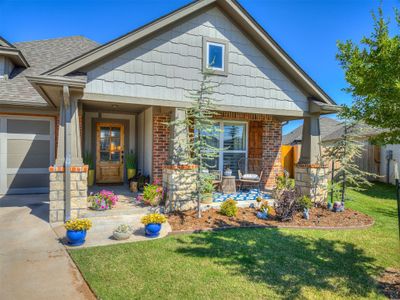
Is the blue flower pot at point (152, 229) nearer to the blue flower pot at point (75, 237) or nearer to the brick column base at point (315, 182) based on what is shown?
the blue flower pot at point (75, 237)

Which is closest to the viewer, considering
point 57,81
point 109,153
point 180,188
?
point 57,81

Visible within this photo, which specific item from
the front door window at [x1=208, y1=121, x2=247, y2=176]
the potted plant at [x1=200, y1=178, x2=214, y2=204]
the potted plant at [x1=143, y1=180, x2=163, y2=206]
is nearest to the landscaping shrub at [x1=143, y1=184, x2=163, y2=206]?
the potted plant at [x1=143, y1=180, x2=163, y2=206]

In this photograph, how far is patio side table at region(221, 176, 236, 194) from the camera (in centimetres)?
861

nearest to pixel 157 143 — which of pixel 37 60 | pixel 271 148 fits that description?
pixel 271 148

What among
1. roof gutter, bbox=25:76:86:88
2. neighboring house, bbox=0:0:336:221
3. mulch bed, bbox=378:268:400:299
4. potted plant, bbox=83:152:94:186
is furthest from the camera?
A: potted plant, bbox=83:152:94:186

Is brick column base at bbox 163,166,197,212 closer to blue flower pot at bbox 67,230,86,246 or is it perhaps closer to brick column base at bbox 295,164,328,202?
blue flower pot at bbox 67,230,86,246

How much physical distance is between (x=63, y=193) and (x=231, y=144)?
592 cm

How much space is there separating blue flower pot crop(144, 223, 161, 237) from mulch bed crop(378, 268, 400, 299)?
12.5ft

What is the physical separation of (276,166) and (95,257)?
26.3 feet

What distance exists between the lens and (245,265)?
13.8ft

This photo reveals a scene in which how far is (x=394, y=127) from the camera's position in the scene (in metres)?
3.64

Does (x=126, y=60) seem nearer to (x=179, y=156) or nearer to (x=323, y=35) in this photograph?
(x=179, y=156)

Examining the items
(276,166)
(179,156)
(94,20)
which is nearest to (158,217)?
(179,156)

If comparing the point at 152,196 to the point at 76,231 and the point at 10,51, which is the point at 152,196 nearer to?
the point at 76,231
